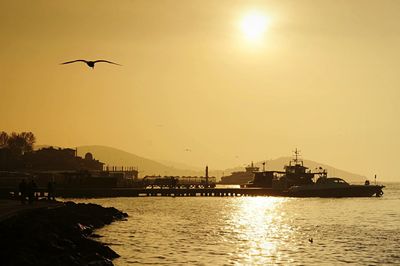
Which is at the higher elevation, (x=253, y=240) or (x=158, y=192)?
(x=158, y=192)

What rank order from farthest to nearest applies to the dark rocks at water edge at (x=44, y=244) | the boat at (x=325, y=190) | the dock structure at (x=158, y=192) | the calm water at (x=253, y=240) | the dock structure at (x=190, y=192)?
1. the boat at (x=325, y=190)
2. the dock structure at (x=190, y=192)
3. the dock structure at (x=158, y=192)
4. the calm water at (x=253, y=240)
5. the dark rocks at water edge at (x=44, y=244)

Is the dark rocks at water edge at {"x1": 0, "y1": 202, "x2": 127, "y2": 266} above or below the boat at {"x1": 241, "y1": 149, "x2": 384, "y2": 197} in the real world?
below

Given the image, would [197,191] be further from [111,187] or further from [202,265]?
[202,265]

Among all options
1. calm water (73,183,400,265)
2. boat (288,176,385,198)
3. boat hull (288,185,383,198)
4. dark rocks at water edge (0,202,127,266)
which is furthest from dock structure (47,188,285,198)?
dark rocks at water edge (0,202,127,266)

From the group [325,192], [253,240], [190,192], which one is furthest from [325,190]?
[253,240]

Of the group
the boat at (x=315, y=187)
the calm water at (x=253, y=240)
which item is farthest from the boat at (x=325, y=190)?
the calm water at (x=253, y=240)

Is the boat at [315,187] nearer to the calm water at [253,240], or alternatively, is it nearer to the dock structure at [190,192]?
the dock structure at [190,192]

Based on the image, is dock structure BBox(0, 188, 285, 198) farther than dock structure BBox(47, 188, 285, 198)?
No

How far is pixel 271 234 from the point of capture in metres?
58.9

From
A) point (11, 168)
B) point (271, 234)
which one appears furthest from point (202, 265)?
point (11, 168)

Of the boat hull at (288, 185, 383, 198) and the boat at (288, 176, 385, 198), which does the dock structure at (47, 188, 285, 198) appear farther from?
the boat at (288, 176, 385, 198)

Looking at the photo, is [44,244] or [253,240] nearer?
[44,244]

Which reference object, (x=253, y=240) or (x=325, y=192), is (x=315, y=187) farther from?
(x=253, y=240)

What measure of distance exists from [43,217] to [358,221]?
44.3 meters
